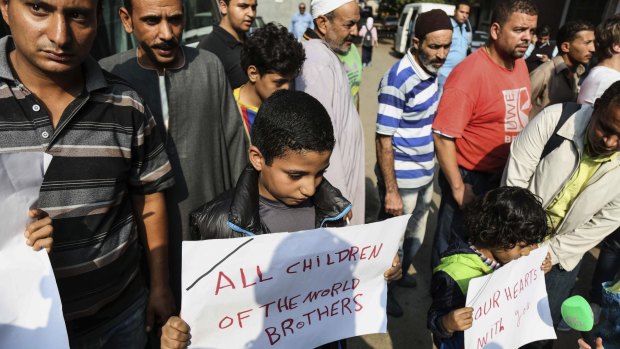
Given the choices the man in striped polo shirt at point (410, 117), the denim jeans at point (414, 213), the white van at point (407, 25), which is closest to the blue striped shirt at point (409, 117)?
the man in striped polo shirt at point (410, 117)

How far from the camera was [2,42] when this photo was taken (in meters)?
1.21

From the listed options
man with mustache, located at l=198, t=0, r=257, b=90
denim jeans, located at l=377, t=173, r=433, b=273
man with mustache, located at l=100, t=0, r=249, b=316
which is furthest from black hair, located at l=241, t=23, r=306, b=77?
denim jeans, located at l=377, t=173, r=433, b=273

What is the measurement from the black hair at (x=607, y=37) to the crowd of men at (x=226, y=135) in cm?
1

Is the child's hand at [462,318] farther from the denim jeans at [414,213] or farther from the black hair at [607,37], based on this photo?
the black hair at [607,37]

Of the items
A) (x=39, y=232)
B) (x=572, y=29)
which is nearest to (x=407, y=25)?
(x=572, y=29)

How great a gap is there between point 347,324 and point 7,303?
3.53 feet

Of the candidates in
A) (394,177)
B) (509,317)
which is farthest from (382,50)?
(509,317)

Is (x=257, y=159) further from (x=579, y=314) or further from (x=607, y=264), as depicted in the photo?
(x=607, y=264)

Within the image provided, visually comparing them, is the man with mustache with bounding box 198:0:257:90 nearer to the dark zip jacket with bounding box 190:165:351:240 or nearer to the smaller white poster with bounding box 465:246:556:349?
the dark zip jacket with bounding box 190:165:351:240

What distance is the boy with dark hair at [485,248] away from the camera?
166 centimetres

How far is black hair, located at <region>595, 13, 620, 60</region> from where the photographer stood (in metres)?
2.95

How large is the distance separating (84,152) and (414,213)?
93.2 inches

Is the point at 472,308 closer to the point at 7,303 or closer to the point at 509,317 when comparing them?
the point at 509,317

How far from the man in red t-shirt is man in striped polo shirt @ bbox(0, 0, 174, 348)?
1668mm
